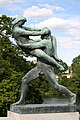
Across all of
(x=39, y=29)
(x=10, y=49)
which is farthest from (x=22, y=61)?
(x=39, y=29)

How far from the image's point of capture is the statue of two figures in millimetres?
10797

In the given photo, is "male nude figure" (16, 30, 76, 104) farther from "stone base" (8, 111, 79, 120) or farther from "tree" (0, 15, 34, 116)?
"tree" (0, 15, 34, 116)

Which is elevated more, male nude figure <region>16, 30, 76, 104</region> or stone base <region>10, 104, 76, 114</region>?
male nude figure <region>16, 30, 76, 104</region>

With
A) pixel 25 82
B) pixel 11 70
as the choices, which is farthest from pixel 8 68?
pixel 25 82

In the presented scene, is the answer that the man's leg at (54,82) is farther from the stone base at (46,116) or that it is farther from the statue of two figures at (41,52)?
the stone base at (46,116)

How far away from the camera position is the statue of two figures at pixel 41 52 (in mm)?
10797

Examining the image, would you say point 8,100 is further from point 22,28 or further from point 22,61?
point 22,28

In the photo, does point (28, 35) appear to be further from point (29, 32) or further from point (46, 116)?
point (46, 116)

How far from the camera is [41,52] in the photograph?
1071cm

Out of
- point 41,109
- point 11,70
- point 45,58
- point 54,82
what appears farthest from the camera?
point 11,70

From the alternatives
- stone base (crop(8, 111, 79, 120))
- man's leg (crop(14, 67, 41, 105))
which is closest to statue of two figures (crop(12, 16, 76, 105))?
man's leg (crop(14, 67, 41, 105))

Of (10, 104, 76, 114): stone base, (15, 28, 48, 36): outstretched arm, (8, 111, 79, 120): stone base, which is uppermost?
(15, 28, 48, 36): outstretched arm

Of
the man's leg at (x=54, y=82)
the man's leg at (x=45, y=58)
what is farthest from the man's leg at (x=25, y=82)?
the man's leg at (x=45, y=58)

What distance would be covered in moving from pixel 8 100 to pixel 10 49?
5.72 meters
